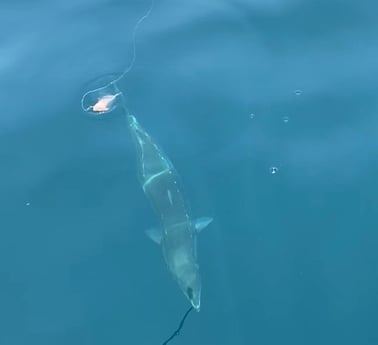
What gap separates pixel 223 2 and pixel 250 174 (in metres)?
2.86

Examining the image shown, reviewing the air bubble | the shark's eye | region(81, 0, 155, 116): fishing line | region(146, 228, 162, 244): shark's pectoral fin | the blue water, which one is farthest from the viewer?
region(81, 0, 155, 116): fishing line

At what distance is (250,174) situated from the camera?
706 cm

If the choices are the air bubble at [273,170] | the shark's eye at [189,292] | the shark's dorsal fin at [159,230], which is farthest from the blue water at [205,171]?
the shark's eye at [189,292]

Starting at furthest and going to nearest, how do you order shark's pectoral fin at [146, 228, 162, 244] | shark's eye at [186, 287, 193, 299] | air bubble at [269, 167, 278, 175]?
air bubble at [269, 167, 278, 175] → shark's pectoral fin at [146, 228, 162, 244] → shark's eye at [186, 287, 193, 299]

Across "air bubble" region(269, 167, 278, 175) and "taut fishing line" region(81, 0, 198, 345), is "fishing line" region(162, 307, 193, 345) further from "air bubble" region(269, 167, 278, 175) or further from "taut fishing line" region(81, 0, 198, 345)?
"taut fishing line" region(81, 0, 198, 345)

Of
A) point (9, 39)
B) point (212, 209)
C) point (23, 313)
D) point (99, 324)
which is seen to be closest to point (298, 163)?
point (212, 209)

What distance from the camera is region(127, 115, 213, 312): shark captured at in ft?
20.5

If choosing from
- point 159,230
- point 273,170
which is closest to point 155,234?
point 159,230

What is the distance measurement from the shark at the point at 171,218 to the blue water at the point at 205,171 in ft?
0.49

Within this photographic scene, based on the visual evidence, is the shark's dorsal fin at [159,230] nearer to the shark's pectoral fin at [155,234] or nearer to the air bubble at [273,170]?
the shark's pectoral fin at [155,234]

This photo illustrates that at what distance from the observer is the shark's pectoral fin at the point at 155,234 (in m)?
6.57

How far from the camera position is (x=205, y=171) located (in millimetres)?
7125

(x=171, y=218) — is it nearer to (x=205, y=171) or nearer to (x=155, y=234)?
(x=155, y=234)

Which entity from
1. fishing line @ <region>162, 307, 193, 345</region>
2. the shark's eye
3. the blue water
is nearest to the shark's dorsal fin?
the blue water
